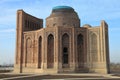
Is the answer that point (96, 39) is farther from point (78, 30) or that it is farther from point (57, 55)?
point (57, 55)

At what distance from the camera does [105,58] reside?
45094 millimetres

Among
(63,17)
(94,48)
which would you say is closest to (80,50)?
(94,48)

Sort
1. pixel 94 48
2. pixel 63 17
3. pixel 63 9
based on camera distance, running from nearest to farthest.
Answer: pixel 94 48, pixel 63 17, pixel 63 9

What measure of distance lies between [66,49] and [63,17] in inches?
313

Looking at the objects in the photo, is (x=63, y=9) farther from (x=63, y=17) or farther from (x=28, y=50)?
(x=28, y=50)

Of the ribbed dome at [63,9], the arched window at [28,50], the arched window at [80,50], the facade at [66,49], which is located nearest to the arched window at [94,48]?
the facade at [66,49]

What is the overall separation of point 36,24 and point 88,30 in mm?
14856

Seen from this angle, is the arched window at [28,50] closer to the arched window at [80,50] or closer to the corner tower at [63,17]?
the corner tower at [63,17]

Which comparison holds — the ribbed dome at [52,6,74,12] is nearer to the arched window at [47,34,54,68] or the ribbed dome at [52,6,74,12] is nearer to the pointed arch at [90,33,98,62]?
the arched window at [47,34,54,68]

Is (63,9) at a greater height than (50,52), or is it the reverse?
(63,9)

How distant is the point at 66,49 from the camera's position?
46781 millimetres

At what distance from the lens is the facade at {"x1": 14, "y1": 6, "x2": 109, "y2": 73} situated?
45656 mm

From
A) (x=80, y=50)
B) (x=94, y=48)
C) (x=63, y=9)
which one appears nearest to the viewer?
(x=94, y=48)

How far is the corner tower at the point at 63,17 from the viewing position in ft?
167
